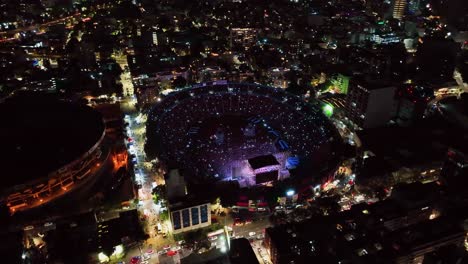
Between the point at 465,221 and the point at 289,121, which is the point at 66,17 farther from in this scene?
the point at 465,221

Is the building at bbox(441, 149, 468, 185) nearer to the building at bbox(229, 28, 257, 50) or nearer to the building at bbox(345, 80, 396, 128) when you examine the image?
the building at bbox(345, 80, 396, 128)

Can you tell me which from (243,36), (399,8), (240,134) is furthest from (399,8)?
(240,134)

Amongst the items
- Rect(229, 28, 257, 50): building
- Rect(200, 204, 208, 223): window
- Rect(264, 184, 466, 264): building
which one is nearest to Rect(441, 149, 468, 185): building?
Rect(264, 184, 466, 264): building

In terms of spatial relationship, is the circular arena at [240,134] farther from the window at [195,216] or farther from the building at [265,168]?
the window at [195,216]

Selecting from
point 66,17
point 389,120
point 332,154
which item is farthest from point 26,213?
point 66,17

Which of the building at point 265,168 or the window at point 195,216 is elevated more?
the building at point 265,168

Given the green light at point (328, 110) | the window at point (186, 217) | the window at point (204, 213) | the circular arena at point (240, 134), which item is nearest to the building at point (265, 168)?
the circular arena at point (240, 134)
